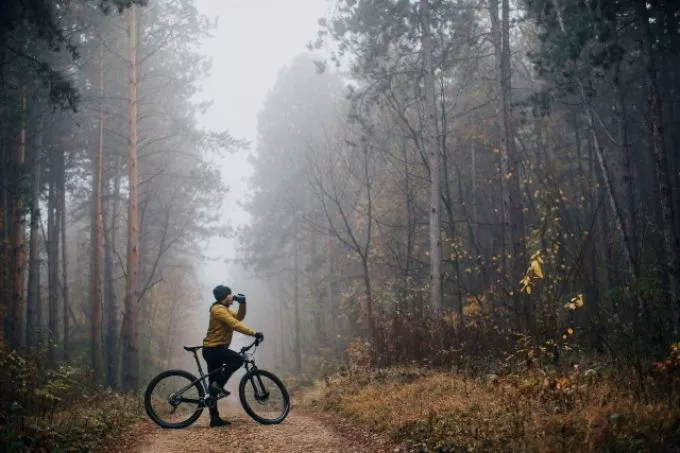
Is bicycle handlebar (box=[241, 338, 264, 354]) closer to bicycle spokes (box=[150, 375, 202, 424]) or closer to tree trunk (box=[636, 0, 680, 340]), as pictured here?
bicycle spokes (box=[150, 375, 202, 424])

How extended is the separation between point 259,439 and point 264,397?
4.52 ft

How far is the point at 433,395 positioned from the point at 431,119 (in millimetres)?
8867

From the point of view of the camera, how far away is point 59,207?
1942cm

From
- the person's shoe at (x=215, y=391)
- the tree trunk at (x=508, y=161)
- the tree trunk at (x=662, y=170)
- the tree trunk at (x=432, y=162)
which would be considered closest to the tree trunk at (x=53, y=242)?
the person's shoe at (x=215, y=391)

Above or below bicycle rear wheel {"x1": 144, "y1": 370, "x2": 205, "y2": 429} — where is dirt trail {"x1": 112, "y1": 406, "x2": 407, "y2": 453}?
below

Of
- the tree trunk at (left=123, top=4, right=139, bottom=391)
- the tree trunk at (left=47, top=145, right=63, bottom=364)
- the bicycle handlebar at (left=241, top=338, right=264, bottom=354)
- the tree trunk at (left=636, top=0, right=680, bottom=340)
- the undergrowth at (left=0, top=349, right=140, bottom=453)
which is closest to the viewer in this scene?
the undergrowth at (left=0, top=349, right=140, bottom=453)

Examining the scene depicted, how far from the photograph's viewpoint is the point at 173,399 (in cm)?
773

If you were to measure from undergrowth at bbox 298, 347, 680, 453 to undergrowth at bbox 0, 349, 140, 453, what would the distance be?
3.85 m

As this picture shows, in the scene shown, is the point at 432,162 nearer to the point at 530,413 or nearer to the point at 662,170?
the point at 662,170

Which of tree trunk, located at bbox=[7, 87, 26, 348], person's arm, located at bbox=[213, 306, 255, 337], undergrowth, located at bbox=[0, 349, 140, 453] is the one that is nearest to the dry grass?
person's arm, located at bbox=[213, 306, 255, 337]

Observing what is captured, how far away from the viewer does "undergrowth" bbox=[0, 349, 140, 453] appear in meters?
5.72

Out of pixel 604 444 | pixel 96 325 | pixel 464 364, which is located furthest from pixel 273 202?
pixel 604 444

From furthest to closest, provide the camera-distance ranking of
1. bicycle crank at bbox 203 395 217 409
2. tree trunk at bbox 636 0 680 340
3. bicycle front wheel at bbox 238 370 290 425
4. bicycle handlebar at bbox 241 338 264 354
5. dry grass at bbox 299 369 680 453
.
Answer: tree trunk at bbox 636 0 680 340 → bicycle front wheel at bbox 238 370 290 425 → bicycle crank at bbox 203 395 217 409 → bicycle handlebar at bbox 241 338 264 354 → dry grass at bbox 299 369 680 453

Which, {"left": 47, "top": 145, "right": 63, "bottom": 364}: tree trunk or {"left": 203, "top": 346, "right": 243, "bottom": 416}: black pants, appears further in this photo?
{"left": 47, "top": 145, "right": 63, "bottom": 364}: tree trunk
